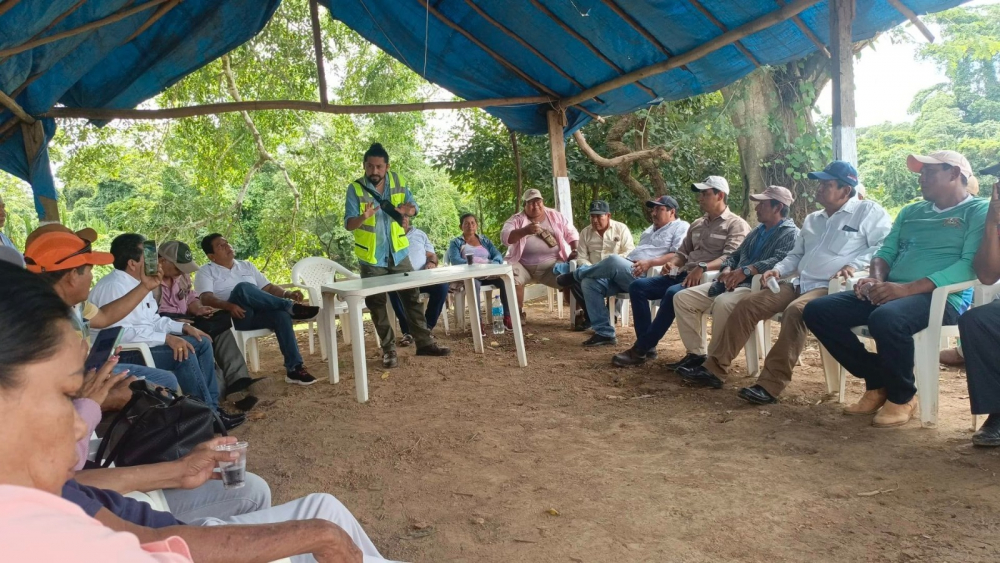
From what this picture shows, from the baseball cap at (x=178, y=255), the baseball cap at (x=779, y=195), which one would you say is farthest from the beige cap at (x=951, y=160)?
the baseball cap at (x=178, y=255)

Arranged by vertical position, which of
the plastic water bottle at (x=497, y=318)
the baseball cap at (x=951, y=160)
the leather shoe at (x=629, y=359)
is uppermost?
the baseball cap at (x=951, y=160)

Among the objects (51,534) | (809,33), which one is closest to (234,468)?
(51,534)

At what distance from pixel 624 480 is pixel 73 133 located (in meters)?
10.5

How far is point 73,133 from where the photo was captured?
10.5 meters

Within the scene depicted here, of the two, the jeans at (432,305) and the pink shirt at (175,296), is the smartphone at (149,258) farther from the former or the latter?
the jeans at (432,305)

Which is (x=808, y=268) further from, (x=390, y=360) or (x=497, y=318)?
(x=497, y=318)

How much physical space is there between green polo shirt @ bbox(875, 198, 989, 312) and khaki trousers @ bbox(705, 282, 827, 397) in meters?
0.48

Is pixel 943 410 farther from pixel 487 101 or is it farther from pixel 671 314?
pixel 487 101

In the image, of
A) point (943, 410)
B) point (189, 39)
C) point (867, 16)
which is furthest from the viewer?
point (189, 39)

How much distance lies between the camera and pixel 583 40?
588 cm

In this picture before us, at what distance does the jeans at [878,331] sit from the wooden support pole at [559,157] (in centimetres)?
367

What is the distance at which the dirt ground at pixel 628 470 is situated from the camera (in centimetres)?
247

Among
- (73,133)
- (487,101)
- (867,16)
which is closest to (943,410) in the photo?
(867,16)

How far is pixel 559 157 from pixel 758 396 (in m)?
3.86
